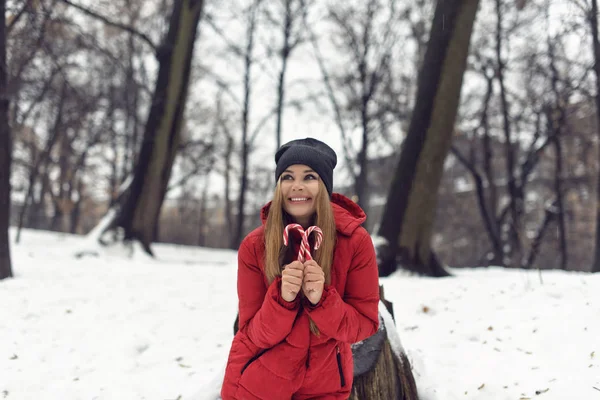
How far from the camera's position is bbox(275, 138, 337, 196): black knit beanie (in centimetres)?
185

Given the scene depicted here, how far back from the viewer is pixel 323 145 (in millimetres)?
1978

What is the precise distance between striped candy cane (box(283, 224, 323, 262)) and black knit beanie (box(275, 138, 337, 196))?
27 centimetres

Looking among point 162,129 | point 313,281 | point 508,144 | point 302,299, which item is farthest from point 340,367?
point 508,144

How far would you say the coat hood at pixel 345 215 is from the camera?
1.86 metres

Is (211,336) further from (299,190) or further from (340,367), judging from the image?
(299,190)

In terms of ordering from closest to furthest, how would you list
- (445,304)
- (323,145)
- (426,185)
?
(323,145)
(445,304)
(426,185)

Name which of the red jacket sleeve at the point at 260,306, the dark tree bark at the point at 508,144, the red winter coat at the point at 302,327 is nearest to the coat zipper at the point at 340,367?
the red winter coat at the point at 302,327

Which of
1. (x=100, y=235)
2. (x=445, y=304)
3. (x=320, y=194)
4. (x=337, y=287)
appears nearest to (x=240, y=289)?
(x=337, y=287)

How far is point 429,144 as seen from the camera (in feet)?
22.5

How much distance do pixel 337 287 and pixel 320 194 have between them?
0.43 meters

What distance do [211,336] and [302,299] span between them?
3.14 meters

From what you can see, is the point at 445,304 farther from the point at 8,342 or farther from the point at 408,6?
the point at 408,6

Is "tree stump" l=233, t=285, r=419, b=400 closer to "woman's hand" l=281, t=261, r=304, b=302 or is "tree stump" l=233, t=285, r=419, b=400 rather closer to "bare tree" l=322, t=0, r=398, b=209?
"woman's hand" l=281, t=261, r=304, b=302

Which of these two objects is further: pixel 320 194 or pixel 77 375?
pixel 77 375
